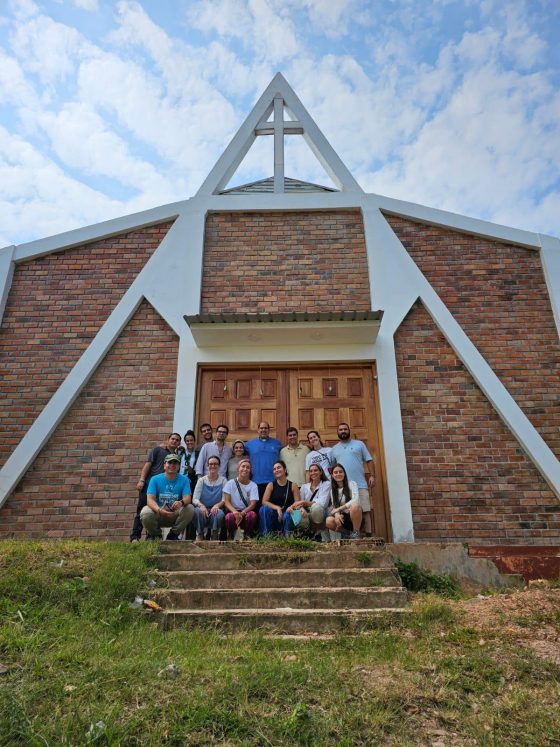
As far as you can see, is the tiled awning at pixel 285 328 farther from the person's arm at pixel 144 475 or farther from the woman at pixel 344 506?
the woman at pixel 344 506

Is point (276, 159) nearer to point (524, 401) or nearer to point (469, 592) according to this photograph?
point (524, 401)

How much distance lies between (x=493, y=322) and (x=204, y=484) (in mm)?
4765

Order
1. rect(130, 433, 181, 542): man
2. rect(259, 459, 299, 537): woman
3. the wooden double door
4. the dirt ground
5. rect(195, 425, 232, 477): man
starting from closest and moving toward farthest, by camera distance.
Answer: the dirt ground < rect(259, 459, 299, 537): woman < rect(130, 433, 181, 542): man < rect(195, 425, 232, 477): man < the wooden double door

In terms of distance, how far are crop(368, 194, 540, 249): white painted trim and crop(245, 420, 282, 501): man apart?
4.26 m

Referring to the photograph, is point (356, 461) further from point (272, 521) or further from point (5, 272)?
point (5, 272)

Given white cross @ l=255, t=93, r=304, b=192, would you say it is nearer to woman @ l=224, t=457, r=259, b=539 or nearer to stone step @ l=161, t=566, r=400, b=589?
woman @ l=224, t=457, r=259, b=539

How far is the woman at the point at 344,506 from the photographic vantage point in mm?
5945

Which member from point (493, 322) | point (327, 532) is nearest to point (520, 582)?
point (327, 532)

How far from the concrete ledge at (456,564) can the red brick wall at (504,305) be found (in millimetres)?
2363

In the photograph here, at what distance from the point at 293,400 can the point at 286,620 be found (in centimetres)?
418

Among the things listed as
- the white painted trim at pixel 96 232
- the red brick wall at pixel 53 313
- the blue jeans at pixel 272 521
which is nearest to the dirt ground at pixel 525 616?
the blue jeans at pixel 272 521

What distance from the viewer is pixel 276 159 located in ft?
32.5

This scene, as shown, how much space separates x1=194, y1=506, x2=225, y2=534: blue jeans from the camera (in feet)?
20.5

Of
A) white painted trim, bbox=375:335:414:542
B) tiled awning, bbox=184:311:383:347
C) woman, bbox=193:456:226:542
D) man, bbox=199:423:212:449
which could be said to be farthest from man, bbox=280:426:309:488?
tiled awning, bbox=184:311:383:347
